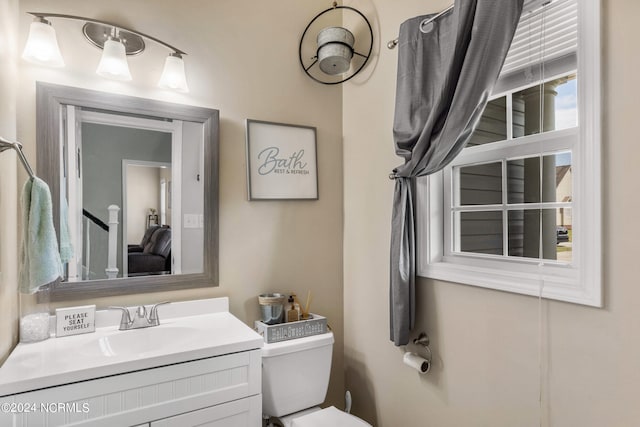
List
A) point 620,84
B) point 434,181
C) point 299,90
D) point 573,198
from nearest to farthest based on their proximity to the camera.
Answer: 1. point 620,84
2. point 573,198
3. point 434,181
4. point 299,90

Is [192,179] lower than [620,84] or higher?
lower

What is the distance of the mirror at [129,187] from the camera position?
5.04 feet

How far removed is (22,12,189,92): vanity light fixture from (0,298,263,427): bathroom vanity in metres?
1.06

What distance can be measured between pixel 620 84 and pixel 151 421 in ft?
5.96

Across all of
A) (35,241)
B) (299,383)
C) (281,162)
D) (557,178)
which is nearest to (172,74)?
(281,162)

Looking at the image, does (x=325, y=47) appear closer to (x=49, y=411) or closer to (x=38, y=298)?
(x=38, y=298)

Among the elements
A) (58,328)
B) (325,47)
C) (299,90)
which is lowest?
(58,328)

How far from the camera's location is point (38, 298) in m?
1.47

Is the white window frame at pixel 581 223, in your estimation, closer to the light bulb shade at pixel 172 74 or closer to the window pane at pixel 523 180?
the window pane at pixel 523 180

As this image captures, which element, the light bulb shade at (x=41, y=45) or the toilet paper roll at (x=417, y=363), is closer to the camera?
the light bulb shade at (x=41, y=45)

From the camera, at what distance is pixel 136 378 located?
1.21m

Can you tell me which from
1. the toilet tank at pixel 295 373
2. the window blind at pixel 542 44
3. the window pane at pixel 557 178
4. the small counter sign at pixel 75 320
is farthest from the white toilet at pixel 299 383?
the window blind at pixel 542 44

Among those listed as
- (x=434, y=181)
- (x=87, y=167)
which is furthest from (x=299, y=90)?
(x=87, y=167)

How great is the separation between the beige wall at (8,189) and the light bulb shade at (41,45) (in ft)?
0.17
